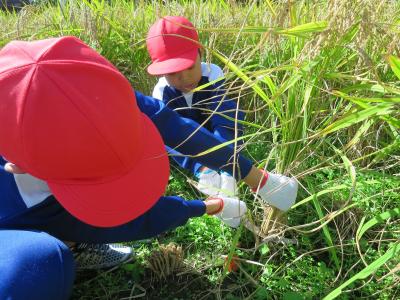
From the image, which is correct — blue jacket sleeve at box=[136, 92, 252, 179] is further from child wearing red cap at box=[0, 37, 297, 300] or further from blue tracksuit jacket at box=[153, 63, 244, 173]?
blue tracksuit jacket at box=[153, 63, 244, 173]

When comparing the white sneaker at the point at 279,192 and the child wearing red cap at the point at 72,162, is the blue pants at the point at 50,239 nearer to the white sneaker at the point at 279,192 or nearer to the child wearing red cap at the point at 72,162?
the child wearing red cap at the point at 72,162

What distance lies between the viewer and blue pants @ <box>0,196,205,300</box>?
0.94 metres

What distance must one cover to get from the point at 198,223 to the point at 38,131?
0.73 m

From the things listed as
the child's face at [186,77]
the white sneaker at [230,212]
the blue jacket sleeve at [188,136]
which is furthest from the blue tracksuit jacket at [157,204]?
the child's face at [186,77]

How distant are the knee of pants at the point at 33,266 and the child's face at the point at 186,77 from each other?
2.85ft

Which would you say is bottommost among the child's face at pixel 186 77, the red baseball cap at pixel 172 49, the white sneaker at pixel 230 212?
the white sneaker at pixel 230 212

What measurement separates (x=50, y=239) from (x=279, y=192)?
562 mm

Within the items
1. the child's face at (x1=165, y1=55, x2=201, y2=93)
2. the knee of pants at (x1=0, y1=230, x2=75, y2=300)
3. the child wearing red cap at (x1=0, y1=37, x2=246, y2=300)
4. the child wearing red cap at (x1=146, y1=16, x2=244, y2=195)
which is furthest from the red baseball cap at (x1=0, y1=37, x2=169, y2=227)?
the child's face at (x1=165, y1=55, x2=201, y2=93)

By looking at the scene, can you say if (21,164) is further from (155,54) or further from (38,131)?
(155,54)

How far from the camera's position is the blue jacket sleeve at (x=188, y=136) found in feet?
3.78

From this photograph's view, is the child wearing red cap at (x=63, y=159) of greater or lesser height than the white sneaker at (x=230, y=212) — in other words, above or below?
above

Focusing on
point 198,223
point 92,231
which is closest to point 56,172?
point 92,231

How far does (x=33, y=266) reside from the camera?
956 millimetres

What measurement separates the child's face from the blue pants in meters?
0.64
